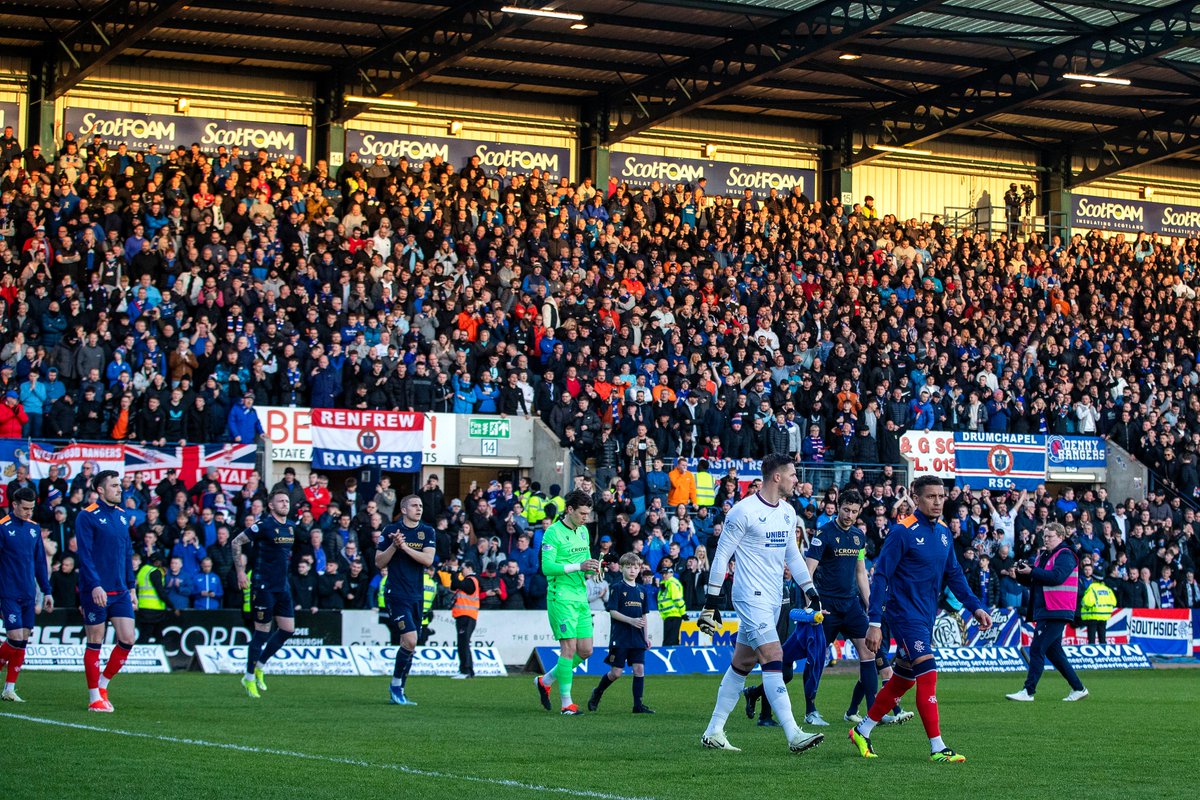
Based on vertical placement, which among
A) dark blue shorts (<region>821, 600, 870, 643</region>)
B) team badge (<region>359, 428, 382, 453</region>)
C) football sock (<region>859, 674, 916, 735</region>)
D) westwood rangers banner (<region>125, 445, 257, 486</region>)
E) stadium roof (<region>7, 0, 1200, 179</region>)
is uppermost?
stadium roof (<region>7, 0, 1200, 179</region>)

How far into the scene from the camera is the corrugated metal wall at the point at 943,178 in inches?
1891

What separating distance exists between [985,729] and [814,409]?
1752cm

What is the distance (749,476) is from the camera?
98.6 feet

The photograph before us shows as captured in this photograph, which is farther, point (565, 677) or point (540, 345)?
point (540, 345)

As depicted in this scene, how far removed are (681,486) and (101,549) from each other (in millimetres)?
15484

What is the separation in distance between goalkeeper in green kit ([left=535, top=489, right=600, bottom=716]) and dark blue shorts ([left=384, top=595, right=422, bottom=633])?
5.13 ft

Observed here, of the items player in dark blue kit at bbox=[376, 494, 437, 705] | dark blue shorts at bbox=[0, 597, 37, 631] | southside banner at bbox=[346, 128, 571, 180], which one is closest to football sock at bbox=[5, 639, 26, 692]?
dark blue shorts at bbox=[0, 597, 37, 631]

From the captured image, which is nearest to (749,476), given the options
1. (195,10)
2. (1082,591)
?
(1082,591)

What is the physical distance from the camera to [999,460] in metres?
33.7

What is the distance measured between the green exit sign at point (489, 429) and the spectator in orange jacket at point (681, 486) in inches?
123

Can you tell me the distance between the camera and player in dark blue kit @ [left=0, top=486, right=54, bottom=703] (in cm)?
1573

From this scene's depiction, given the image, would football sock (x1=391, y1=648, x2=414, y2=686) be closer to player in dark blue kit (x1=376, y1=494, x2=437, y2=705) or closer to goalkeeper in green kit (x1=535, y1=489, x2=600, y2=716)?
player in dark blue kit (x1=376, y1=494, x2=437, y2=705)

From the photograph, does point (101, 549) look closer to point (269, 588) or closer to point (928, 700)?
point (269, 588)

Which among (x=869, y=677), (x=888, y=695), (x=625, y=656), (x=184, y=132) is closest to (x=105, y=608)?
(x=625, y=656)
